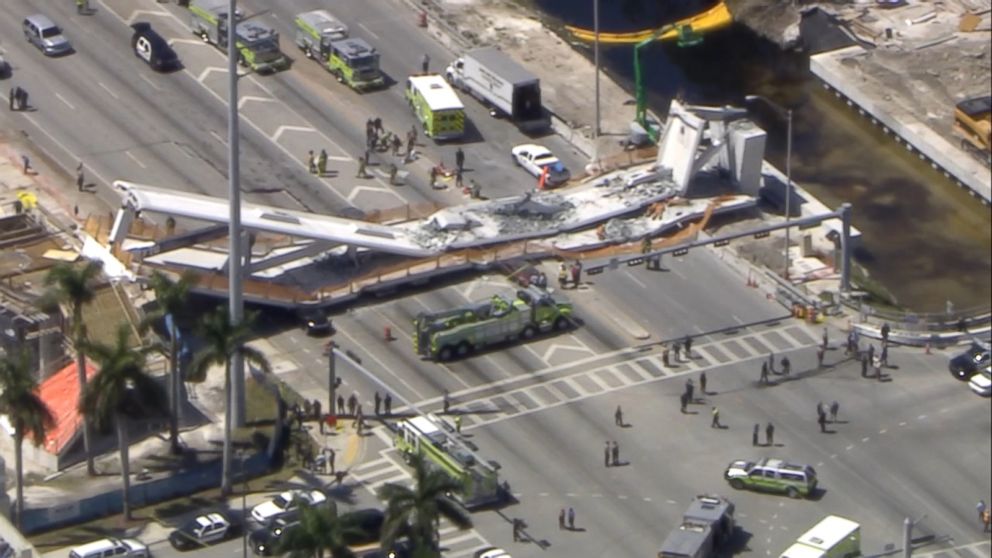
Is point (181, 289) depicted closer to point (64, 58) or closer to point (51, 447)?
point (51, 447)

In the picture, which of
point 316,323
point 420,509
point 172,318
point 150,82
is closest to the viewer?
point 420,509

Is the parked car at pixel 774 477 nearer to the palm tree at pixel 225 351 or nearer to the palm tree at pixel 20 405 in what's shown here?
the palm tree at pixel 225 351

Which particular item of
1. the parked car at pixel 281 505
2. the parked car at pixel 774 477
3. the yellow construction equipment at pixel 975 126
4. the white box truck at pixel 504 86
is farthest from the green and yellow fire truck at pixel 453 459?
the yellow construction equipment at pixel 975 126

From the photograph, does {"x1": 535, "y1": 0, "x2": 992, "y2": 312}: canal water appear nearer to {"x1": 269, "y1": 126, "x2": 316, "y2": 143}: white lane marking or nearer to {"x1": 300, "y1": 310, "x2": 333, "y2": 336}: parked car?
{"x1": 269, "y1": 126, "x2": 316, "y2": 143}: white lane marking

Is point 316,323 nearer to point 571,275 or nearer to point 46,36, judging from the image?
point 571,275

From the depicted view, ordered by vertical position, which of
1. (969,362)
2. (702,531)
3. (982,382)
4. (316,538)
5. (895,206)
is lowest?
(895,206)

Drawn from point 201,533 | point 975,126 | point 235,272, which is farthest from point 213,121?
point 201,533

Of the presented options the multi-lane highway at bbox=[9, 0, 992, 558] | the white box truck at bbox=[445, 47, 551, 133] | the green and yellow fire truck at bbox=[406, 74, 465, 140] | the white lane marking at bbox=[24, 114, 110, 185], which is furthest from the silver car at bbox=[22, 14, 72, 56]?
the white box truck at bbox=[445, 47, 551, 133]
